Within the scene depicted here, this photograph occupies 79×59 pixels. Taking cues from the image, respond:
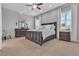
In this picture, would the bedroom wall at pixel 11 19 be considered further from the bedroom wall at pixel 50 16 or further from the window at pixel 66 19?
the window at pixel 66 19

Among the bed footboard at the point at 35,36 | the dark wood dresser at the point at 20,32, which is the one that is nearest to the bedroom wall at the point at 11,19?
the dark wood dresser at the point at 20,32

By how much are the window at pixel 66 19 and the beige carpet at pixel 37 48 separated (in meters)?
0.45

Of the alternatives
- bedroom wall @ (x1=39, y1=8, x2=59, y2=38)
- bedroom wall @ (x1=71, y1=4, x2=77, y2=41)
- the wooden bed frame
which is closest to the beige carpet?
the wooden bed frame

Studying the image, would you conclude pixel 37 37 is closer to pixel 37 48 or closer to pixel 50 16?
pixel 37 48

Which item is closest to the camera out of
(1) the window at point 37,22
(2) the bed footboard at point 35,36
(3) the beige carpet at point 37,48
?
(3) the beige carpet at point 37,48

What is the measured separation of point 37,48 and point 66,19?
1.07m

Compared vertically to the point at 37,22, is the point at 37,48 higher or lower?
lower

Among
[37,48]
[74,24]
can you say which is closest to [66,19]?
[74,24]

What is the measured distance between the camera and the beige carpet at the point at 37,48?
2717 mm

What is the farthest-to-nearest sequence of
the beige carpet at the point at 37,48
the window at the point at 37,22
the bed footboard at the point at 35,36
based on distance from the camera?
the bed footboard at the point at 35,36
the window at the point at 37,22
the beige carpet at the point at 37,48

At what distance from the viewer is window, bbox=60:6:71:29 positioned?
291cm

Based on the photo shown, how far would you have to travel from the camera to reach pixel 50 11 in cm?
293

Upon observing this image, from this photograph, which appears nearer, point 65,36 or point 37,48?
point 37,48

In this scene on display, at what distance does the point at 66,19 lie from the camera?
294 cm
